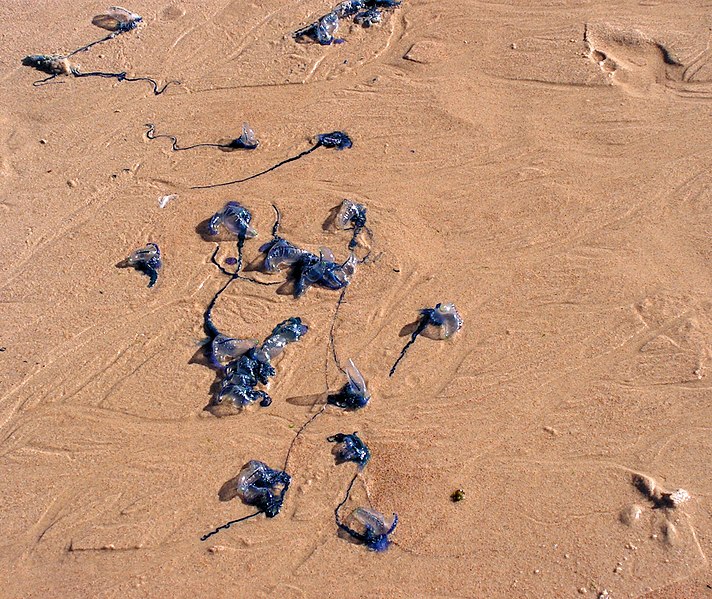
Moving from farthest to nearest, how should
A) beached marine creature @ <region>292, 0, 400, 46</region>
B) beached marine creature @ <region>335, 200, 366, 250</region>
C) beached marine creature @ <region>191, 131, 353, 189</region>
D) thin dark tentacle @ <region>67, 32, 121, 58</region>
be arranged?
1. thin dark tentacle @ <region>67, 32, 121, 58</region>
2. beached marine creature @ <region>292, 0, 400, 46</region>
3. beached marine creature @ <region>191, 131, 353, 189</region>
4. beached marine creature @ <region>335, 200, 366, 250</region>

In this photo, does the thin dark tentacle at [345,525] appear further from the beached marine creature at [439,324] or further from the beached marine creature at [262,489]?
the beached marine creature at [439,324]

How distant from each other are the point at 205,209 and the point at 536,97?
11.8ft

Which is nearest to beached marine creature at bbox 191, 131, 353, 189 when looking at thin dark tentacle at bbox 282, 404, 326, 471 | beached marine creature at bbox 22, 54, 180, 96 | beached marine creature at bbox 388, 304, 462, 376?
beached marine creature at bbox 22, 54, 180, 96

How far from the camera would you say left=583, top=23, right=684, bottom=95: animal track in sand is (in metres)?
6.59

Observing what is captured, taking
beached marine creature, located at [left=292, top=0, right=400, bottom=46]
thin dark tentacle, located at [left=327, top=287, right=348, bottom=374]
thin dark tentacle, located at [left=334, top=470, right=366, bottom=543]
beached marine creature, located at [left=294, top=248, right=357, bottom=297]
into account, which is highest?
beached marine creature, located at [left=292, top=0, right=400, bottom=46]

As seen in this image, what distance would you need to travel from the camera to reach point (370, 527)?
4.44 meters

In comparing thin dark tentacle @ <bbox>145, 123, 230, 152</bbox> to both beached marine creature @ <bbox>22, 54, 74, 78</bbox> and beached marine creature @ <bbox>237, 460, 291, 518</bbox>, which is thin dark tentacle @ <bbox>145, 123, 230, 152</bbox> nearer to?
beached marine creature @ <bbox>22, 54, 74, 78</bbox>

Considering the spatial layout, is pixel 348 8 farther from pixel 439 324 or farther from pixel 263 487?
pixel 263 487

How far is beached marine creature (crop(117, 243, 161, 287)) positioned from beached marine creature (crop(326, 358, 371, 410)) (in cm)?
199

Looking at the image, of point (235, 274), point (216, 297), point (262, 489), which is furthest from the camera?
point (235, 274)

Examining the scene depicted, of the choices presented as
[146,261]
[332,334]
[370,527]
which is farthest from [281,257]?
[370,527]

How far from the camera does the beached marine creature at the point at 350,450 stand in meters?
4.67

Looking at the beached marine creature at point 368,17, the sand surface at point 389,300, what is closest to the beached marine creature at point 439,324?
the sand surface at point 389,300

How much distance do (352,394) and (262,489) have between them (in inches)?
38.6
